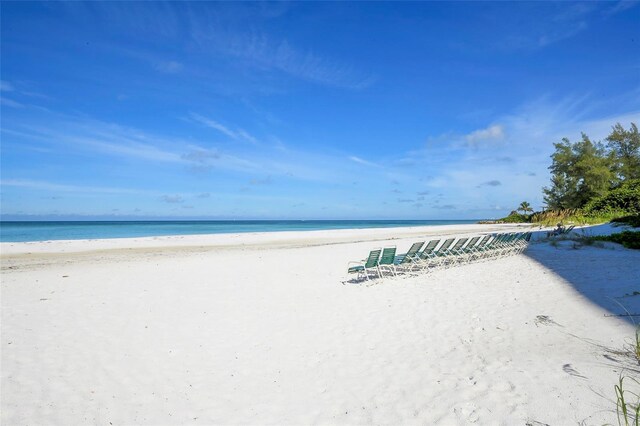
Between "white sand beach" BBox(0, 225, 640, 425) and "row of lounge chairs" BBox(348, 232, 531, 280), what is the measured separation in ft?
1.96

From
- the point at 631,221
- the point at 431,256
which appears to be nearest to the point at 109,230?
the point at 431,256

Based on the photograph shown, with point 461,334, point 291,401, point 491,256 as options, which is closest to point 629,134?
point 491,256

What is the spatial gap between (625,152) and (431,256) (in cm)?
3561

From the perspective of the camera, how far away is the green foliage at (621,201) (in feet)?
77.3

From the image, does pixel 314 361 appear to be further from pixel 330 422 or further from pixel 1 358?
pixel 1 358

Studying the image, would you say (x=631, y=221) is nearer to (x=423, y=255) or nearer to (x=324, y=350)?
(x=423, y=255)

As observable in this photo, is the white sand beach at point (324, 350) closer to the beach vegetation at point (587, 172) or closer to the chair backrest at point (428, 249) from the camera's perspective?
the chair backrest at point (428, 249)

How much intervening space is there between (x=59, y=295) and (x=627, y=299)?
1113cm

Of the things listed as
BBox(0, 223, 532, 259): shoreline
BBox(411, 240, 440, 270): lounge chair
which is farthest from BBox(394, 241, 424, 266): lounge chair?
BBox(0, 223, 532, 259): shoreline

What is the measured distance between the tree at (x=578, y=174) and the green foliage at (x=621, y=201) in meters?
4.34

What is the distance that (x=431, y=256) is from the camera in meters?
10.9

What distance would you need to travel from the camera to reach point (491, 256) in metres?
12.2

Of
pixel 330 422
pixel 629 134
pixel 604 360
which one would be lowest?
pixel 330 422

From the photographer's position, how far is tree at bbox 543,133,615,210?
3112 centimetres
